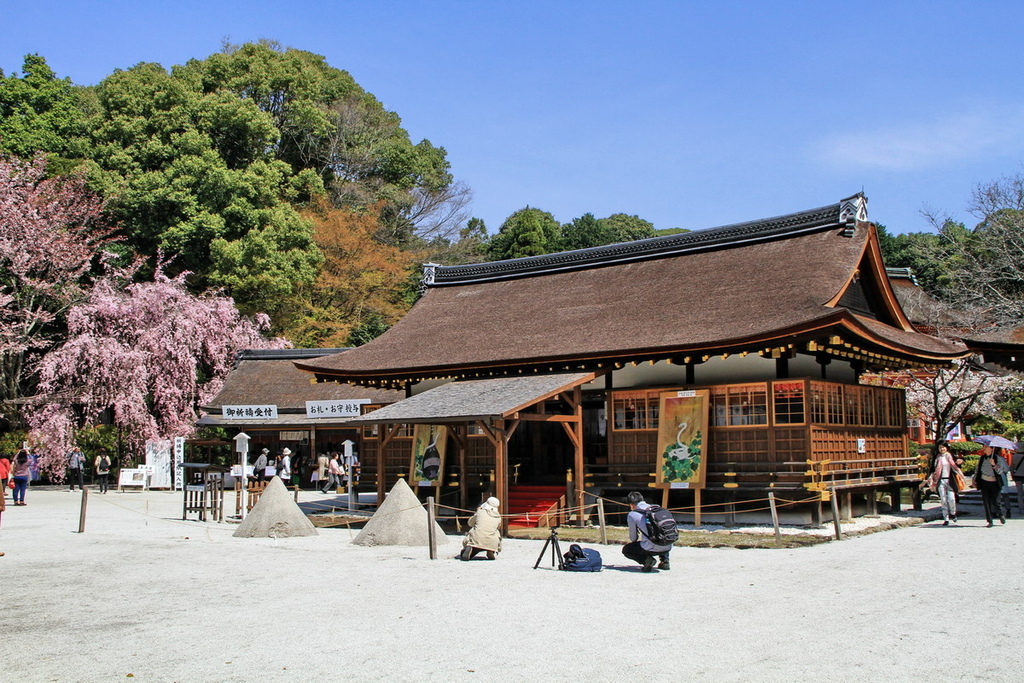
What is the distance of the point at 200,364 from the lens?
127 feet

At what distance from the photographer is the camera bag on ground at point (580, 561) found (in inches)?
492

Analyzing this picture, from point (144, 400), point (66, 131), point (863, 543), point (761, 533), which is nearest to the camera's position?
point (863, 543)

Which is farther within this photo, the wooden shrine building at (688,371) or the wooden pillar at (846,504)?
the wooden pillar at (846,504)

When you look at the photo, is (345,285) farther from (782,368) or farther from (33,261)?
(782,368)

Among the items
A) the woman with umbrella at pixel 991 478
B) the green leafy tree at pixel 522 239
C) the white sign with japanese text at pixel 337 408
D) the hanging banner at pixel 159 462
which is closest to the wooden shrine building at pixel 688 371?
the white sign with japanese text at pixel 337 408

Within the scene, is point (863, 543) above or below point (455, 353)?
below

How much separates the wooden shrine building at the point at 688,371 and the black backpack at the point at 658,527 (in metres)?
4.64

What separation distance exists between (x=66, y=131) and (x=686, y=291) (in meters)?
33.9

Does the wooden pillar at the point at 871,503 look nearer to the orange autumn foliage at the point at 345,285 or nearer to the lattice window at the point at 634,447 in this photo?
the lattice window at the point at 634,447

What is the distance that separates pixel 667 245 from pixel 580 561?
12428 mm

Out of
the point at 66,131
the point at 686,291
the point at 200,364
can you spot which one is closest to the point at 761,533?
the point at 686,291

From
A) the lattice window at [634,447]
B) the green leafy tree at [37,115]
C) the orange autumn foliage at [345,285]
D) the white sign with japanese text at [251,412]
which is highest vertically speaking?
the green leafy tree at [37,115]

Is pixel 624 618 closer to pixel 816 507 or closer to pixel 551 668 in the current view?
pixel 551 668

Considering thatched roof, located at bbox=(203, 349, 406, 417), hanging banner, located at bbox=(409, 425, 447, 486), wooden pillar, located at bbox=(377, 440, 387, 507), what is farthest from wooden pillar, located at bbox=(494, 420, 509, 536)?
thatched roof, located at bbox=(203, 349, 406, 417)
